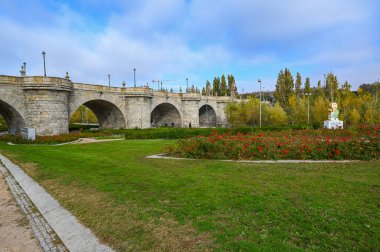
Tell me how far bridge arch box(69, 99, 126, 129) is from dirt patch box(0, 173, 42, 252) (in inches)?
1167

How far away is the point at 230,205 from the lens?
5.05 meters

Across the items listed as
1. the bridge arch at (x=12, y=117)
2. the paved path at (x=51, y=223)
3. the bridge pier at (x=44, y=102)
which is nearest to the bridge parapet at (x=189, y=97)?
the bridge pier at (x=44, y=102)

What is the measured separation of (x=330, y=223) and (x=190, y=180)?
362 cm

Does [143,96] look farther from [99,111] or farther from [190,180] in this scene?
[190,180]

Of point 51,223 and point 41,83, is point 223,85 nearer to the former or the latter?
point 41,83

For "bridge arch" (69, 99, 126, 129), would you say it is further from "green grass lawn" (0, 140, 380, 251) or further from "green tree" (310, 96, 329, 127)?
"green grass lawn" (0, 140, 380, 251)

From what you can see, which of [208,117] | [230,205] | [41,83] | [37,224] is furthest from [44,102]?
[208,117]

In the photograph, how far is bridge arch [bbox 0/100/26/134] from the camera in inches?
1006

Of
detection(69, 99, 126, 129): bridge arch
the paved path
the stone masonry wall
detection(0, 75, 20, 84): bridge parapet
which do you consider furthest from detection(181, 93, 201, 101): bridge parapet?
the paved path

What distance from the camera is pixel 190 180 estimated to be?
7.00m

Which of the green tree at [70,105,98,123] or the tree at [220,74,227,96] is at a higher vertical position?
the tree at [220,74,227,96]

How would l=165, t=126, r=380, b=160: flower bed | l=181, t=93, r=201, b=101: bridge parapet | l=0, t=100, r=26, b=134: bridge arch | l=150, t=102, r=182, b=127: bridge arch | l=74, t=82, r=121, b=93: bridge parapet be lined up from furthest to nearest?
l=150, t=102, r=182, b=127: bridge arch < l=181, t=93, r=201, b=101: bridge parapet < l=74, t=82, r=121, b=93: bridge parapet < l=0, t=100, r=26, b=134: bridge arch < l=165, t=126, r=380, b=160: flower bed

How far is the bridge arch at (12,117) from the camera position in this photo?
83.8 feet

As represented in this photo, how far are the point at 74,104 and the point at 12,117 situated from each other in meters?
6.22
